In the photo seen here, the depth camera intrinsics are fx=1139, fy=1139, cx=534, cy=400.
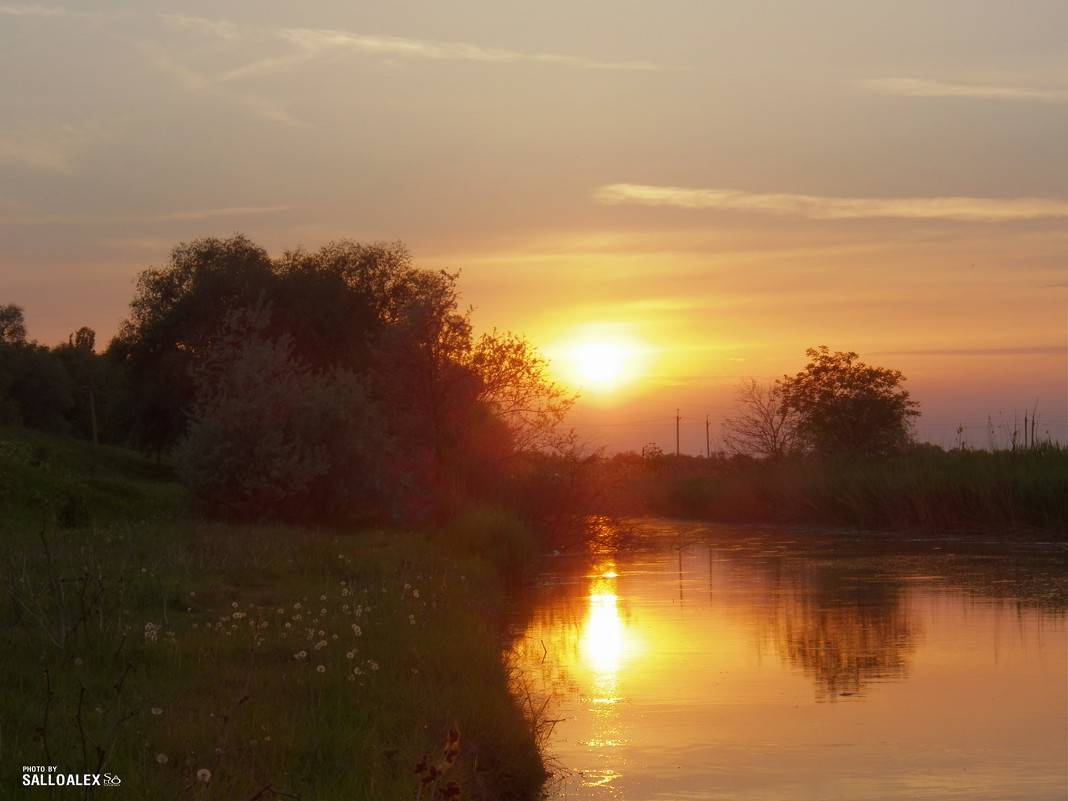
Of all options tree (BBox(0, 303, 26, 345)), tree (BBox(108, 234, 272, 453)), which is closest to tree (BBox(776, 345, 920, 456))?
tree (BBox(108, 234, 272, 453))

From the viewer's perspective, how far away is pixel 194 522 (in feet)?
71.9

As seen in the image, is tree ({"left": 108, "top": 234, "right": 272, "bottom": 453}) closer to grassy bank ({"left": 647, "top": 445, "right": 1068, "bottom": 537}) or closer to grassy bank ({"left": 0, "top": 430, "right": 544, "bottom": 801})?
grassy bank ({"left": 647, "top": 445, "right": 1068, "bottom": 537})

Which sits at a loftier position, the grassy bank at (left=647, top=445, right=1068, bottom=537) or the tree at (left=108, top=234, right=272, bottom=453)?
the tree at (left=108, top=234, right=272, bottom=453)

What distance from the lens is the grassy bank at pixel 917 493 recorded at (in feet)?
107

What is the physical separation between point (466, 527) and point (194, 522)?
209 inches

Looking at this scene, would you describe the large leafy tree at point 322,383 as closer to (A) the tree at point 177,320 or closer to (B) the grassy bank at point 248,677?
(A) the tree at point 177,320

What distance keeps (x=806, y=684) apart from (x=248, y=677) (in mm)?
7724

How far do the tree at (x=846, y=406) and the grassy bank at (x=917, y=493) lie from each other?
8732 mm

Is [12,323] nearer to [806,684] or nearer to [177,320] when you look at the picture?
[177,320]

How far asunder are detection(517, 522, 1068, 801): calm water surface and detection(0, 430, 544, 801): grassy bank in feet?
3.53

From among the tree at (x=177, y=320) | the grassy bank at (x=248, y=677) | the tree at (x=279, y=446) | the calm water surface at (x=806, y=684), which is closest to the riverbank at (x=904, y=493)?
the tree at (x=279, y=446)

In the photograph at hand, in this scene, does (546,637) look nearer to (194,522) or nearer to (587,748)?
(587,748)

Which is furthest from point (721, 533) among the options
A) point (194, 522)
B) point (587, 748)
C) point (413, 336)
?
point (587, 748)

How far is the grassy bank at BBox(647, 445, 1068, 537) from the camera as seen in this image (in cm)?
3253
